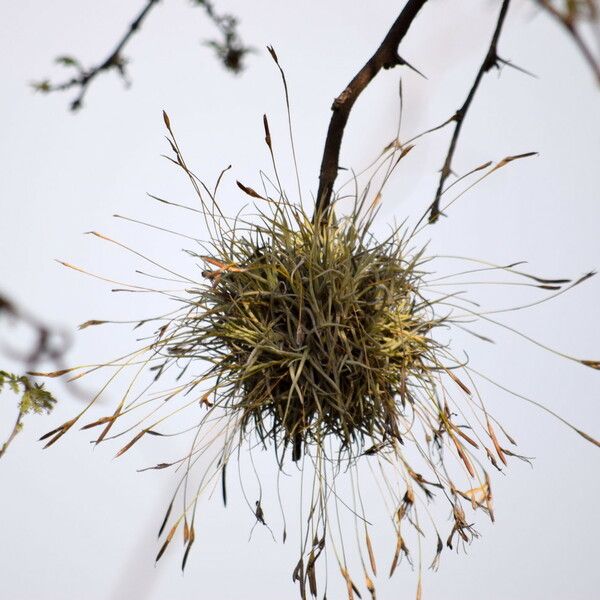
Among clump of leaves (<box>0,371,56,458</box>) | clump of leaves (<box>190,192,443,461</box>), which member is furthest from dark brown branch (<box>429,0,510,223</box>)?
clump of leaves (<box>0,371,56,458</box>)

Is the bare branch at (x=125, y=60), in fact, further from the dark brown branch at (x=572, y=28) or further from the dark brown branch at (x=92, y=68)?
the dark brown branch at (x=572, y=28)

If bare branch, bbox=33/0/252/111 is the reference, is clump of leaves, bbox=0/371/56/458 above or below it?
below

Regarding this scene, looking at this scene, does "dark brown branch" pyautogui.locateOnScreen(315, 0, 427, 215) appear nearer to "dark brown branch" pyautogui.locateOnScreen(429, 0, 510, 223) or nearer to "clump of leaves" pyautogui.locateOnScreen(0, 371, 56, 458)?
"dark brown branch" pyautogui.locateOnScreen(429, 0, 510, 223)

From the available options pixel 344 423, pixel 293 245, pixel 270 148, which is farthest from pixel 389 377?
pixel 270 148

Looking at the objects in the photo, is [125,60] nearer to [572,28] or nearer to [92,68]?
[92,68]

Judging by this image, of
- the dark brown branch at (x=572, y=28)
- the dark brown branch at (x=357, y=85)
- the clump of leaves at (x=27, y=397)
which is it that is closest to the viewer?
the dark brown branch at (x=572, y=28)

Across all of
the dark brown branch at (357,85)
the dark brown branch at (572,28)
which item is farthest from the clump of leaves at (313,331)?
the dark brown branch at (572,28)
